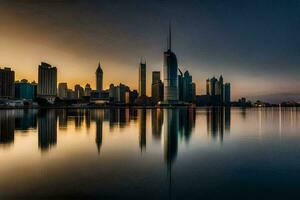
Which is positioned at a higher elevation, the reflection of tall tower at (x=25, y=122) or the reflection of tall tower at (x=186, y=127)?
the reflection of tall tower at (x=25, y=122)

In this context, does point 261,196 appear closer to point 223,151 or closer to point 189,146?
point 223,151

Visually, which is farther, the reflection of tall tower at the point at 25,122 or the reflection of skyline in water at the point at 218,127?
the reflection of tall tower at the point at 25,122

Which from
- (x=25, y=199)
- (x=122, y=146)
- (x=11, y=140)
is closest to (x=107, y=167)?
(x=25, y=199)

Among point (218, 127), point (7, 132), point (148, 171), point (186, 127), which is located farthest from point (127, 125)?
point (148, 171)

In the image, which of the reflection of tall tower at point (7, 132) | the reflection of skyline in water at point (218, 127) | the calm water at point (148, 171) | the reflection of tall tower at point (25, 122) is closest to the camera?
the calm water at point (148, 171)

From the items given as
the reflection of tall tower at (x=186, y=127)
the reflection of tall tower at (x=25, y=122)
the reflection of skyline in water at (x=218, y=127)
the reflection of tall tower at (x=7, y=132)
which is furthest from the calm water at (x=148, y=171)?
the reflection of tall tower at (x=25, y=122)

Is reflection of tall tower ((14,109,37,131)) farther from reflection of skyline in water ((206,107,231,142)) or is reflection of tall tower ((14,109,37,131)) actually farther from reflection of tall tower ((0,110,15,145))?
reflection of skyline in water ((206,107,231,142))

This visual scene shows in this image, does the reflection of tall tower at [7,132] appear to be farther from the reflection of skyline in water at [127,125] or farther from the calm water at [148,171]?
the calm water at [148,171]

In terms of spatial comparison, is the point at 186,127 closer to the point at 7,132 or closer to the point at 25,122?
the point at 7,132

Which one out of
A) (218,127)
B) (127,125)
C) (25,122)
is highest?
(25,122)

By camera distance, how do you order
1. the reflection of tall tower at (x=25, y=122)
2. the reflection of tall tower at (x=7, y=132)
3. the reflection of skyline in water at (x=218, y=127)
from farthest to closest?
the reflection of tall tower at (x=25, y=122), the reflection of skyline in water at (x=218, y=127), the reflection of tall tower at (x=7, y=132)

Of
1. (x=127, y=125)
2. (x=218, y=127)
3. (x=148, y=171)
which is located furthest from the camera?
(x=127, y=125)

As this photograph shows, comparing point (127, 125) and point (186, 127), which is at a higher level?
point (127, 125)

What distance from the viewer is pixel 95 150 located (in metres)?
25.0
